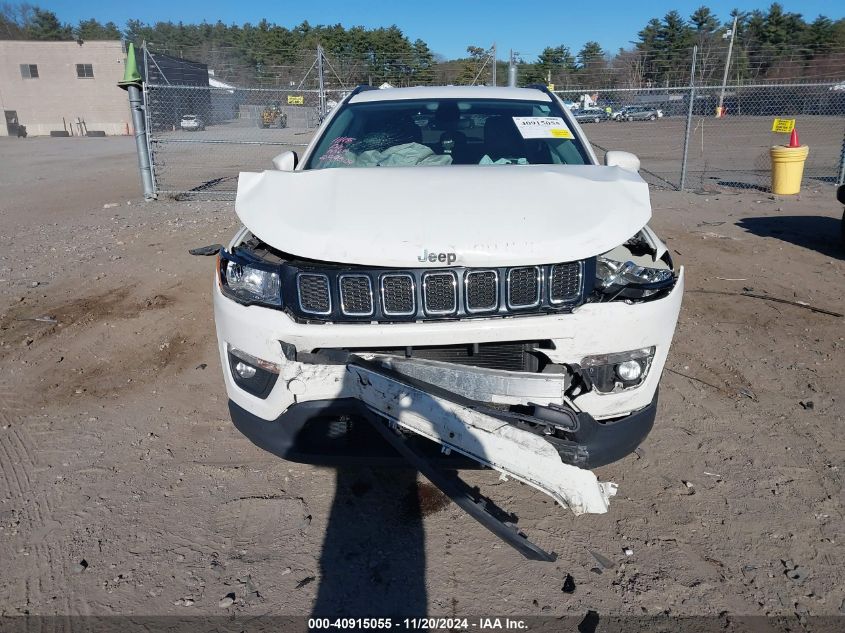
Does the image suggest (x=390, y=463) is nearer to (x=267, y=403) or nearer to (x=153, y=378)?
(x=267, y=403)

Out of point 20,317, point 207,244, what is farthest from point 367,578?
point 207,244

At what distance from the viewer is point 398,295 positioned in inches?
99.6

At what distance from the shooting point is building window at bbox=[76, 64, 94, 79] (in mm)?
46406

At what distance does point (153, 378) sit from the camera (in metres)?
4.54

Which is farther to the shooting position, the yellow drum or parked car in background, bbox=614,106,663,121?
parked car in background, bbox=614,106,663,121

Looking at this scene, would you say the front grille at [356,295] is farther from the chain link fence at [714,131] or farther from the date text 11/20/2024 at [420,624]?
the chain link fence at [714,131]

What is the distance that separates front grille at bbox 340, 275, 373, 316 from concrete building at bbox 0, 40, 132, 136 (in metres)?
49.9

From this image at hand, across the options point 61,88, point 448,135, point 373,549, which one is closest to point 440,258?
point 373,549

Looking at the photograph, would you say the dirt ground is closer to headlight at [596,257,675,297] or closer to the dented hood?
headlight at [596,257,675,297]

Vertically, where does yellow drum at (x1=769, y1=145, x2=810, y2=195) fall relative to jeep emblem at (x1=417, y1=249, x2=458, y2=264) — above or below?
below

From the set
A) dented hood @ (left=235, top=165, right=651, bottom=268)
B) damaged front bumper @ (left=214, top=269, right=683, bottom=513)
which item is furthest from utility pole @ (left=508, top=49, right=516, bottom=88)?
damaged front bumper @ (left=214, top=269, right=683, bottom=513)

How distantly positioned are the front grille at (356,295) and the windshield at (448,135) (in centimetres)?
159

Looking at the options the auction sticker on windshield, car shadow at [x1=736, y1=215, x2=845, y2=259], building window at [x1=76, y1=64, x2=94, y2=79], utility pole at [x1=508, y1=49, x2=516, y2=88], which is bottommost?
car shadow at [x1=736, y1=215, x2=845, y2=259]

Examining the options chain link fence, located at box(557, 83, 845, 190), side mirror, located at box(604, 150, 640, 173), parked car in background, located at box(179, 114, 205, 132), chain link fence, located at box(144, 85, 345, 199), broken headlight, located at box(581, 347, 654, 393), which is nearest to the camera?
broken headlight, located at box(581, 347, 654, 393)
